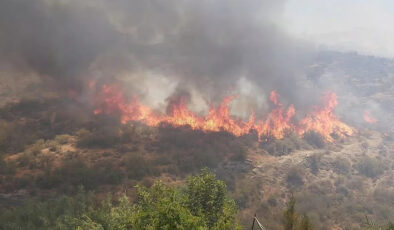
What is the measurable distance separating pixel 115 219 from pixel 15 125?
78675mm

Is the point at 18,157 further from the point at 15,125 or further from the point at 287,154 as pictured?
the point at 287,154

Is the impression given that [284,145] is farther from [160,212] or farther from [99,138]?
[160,212]

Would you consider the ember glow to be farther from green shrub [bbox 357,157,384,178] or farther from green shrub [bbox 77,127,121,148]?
green shrub [bbox 357,157,384,178]

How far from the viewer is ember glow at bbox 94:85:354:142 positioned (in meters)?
115

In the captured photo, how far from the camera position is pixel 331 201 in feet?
285

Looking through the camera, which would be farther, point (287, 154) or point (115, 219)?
point (287, 154)

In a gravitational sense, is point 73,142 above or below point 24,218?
above

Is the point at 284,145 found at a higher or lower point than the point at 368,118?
lower

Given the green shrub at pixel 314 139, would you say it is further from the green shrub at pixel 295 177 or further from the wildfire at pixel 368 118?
the wildfire at pixel 368 118

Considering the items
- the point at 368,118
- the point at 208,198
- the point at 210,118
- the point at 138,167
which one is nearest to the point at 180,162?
the point at 138,167

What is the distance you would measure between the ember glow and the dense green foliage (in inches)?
2187

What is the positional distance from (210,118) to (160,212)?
92.6 m

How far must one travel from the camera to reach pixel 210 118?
116500 millimetres

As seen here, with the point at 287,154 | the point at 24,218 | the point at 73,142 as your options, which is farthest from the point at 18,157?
the point at 287,154
